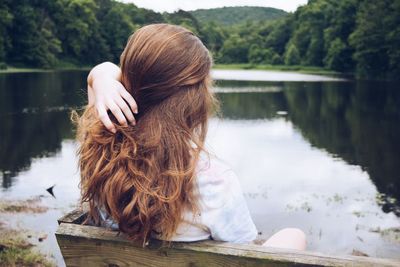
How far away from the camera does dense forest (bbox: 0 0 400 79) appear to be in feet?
204

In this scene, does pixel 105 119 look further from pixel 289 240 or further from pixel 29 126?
pixel 29 126

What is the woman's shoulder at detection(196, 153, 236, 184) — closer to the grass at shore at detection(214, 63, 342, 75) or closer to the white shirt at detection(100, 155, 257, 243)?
the white shirt at detection(100, 155, 257, 243)

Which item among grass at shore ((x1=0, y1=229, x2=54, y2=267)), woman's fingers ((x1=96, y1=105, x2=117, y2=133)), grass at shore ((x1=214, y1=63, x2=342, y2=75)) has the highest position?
woman's fingers ((x1=96, y1=105, x2=117, y2=133))

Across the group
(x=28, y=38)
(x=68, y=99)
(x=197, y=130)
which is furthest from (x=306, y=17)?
(x=197, y=130)

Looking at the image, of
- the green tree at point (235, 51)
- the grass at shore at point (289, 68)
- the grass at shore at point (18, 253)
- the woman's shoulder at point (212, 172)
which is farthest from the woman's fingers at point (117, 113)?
the green tree at point (235, 51)

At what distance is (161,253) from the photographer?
171cm

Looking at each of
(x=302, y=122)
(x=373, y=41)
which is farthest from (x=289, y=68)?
(x=302, y=122)

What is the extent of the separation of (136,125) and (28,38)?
2883 inches

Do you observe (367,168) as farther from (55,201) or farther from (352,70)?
(352,70)

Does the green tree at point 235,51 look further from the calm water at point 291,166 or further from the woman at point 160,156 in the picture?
the woman at point 160,156

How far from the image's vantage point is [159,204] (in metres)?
1.76

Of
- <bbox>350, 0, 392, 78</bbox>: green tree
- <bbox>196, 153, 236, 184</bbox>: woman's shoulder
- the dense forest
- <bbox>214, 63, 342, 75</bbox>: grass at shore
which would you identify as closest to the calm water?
<bbox>196, 153, 236, 184</bbox>: woman's shoulder

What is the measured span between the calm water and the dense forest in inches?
1417

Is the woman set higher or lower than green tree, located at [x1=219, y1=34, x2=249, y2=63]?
higher
